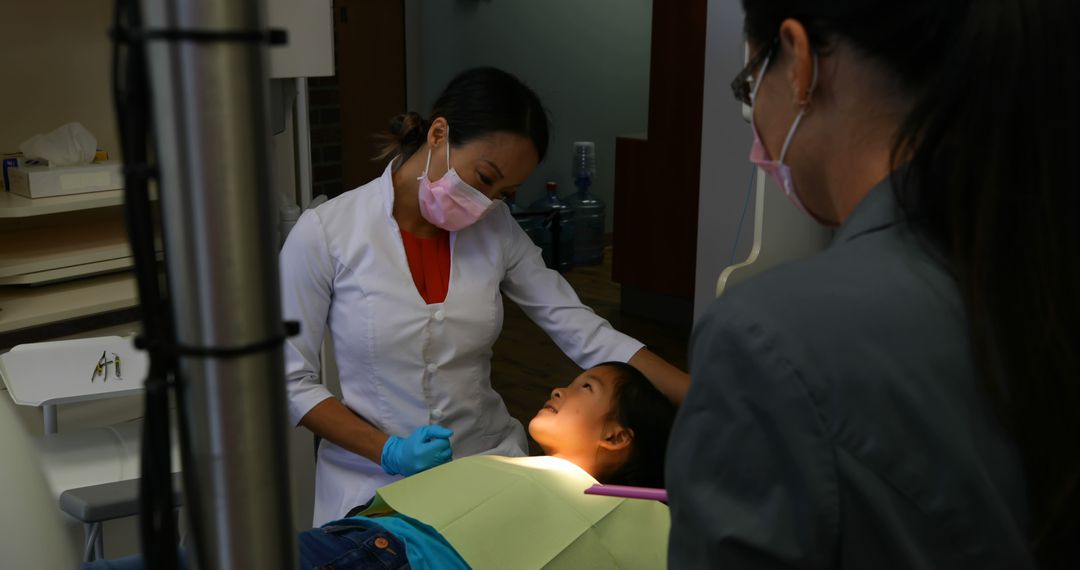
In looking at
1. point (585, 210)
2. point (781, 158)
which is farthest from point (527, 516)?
point (585, 210)

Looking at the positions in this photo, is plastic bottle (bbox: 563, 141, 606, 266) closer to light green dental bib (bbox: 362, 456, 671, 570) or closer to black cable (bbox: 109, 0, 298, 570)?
light green dental bib (bbox: 362, 456, 671, 570)

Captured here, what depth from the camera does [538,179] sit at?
639cm

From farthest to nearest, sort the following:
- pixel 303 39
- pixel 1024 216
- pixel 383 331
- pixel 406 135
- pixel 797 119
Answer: pixel 303 39 → pixel 406 135 → pixel 383 331 → pixel 797 119 → pixel 1024 216

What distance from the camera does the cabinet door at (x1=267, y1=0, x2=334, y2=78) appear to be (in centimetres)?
223

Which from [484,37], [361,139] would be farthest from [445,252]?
[484,37]

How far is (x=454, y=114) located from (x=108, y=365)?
89 centimetres

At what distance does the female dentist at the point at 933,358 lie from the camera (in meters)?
0.64

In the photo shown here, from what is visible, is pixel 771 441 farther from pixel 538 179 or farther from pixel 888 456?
pixel 538 179

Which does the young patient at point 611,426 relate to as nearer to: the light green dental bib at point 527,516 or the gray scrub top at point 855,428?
the light green dental bib at point 527,516

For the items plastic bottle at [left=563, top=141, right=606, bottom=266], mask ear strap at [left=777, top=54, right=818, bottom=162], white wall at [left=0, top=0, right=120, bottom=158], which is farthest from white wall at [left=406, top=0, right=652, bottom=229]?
mask ear strap at [left=777, top=54, right=818, bottom=162]

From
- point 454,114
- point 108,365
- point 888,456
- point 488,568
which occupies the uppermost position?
point 454,114

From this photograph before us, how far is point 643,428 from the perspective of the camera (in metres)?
1.92

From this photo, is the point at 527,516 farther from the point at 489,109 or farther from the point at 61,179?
the point at 61,179

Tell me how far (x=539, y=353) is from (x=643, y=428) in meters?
2.74
